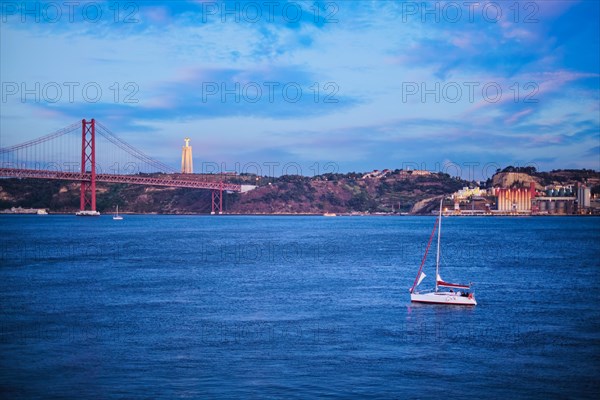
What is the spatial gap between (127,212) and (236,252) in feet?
426

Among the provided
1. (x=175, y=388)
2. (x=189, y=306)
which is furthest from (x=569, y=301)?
(x=175, y=388)

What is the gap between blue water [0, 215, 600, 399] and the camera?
16.1 metres

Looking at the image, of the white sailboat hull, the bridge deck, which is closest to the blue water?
the white sailboat hull

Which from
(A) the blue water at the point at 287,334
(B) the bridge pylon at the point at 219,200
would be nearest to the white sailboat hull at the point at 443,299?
(A) the blue water at the point at 287,334

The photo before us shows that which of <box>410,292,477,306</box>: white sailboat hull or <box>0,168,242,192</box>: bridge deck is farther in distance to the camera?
<box>0,168,242,192</box>: bridge deck

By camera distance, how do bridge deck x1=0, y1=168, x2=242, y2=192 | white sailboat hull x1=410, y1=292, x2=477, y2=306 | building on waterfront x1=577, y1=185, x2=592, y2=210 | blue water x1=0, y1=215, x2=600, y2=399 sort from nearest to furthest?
blue water x1=0, y1=215, x2=600, y2=399 → white sailboat hull x1=410, y1=292, x2=477, y2=306 → bridge deck x1=0, y1=168, x2=242, y2=192 → building on waterfront x1=577, y1=185, x2=592, y2=210

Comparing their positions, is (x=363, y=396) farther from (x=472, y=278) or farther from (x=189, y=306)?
(x=472, y=278)

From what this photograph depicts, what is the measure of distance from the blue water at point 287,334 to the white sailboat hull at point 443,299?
43 cm

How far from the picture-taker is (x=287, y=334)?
2148 centimetres

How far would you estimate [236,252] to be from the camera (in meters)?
56.3

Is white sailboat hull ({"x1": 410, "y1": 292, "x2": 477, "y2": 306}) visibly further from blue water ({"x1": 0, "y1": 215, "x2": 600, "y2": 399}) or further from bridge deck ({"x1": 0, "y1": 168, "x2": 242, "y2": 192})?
bridge deck ({"x1": 0, "y1": 168, "x2": 242, "y2": 192})

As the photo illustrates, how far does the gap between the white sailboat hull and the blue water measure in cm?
43

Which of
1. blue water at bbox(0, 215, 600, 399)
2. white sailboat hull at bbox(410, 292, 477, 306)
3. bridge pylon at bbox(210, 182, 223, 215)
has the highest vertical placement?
bridge pylon at bbox(210, 182, 223, 215)

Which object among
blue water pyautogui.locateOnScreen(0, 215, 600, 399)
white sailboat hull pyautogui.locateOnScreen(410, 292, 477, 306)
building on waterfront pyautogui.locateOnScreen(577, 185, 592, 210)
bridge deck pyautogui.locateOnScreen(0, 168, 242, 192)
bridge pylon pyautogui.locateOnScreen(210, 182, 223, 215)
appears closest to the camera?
blue water pyautogui.locateOnScreen(0, 215, 600, 399)
